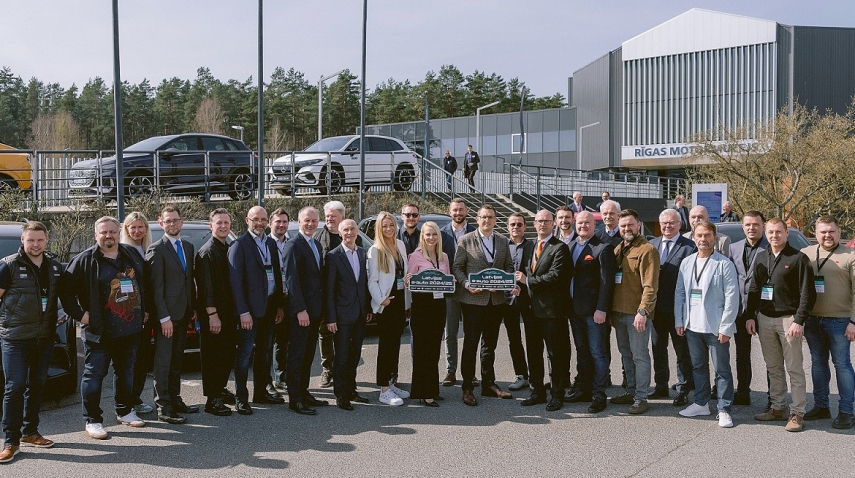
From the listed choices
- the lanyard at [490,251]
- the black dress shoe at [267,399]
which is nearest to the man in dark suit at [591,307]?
the lanyard at [490,251]

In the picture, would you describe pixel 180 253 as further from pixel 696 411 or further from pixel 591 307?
pixel 696 411

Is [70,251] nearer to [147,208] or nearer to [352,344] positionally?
[147,208]

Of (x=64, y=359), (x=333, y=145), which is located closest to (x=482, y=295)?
(x=64, y=359)

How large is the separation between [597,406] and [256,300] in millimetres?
3392

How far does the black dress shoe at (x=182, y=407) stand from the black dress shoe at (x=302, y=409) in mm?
906

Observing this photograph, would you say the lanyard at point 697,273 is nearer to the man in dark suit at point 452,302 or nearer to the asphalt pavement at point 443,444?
the asphalt pavement at point 443,444

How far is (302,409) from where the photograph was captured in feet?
24.0

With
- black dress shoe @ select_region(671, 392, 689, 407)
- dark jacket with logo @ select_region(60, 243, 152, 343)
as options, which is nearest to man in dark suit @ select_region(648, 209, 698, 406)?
black dress shoe @ select_region(671, 392, 689, 407)

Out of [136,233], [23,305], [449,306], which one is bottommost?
[449,306]

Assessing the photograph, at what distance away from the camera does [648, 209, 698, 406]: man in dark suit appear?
7.63 m

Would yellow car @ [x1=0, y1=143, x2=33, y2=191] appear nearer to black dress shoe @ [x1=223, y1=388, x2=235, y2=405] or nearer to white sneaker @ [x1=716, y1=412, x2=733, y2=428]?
black dress shoe @ [x1=223, y1=388, x2=235, y2=405]

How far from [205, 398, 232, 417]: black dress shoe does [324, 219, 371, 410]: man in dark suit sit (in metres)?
1.04

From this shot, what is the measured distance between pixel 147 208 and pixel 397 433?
13.3m

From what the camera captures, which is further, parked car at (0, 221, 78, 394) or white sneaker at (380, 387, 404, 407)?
white sneaker at (380, 387, 404, 407)
